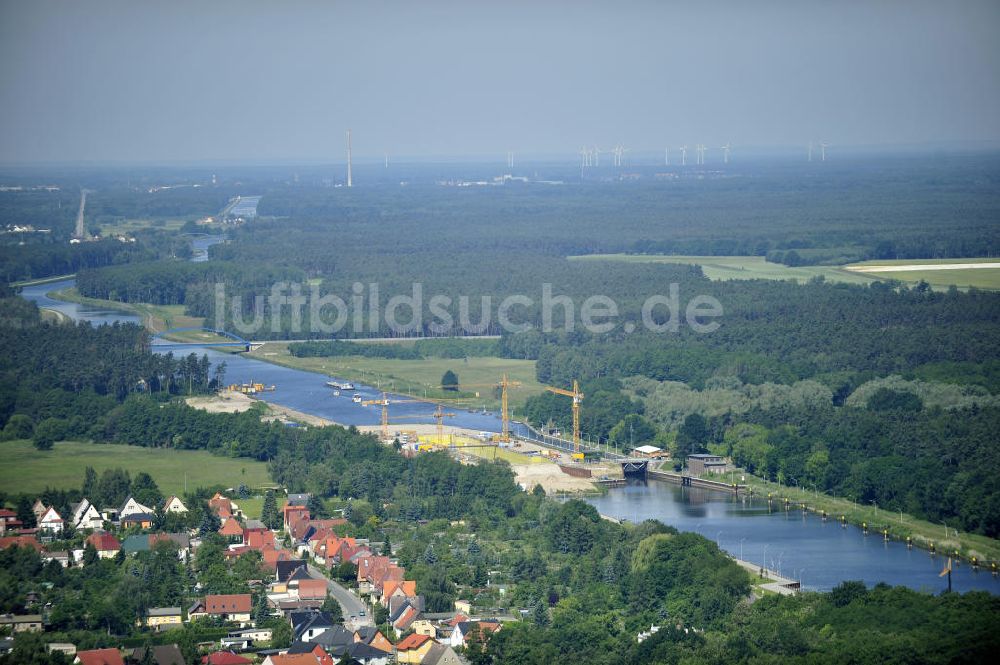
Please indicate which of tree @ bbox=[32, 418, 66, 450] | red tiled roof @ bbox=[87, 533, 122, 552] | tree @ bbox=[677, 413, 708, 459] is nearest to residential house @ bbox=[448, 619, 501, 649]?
red tiled roof @ bbox=[87, 533, 122, 552]

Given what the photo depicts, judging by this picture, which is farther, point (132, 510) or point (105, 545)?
point (132, 510)

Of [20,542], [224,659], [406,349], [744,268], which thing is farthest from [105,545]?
[744,268]

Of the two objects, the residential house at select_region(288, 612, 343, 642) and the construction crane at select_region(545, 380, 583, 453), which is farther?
the construction crane at select_region(545, 380, 583, 453)

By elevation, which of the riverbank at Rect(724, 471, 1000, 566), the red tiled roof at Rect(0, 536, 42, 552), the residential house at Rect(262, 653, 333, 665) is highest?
the residential house at Rect(262, 653, 333, 665)

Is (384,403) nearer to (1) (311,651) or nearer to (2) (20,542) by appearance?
(2) (20,542)

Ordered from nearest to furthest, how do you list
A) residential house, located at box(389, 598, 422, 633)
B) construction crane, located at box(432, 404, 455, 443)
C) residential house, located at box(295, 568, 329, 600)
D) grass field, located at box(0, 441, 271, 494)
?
residential house, located at box(389, 598, 422, 633) → residential house, located at box(295, 568, 329, 600) → grass field, located at box(0, 441, 271, 494) → construction crane, located at box(432, 404, 455, 443)

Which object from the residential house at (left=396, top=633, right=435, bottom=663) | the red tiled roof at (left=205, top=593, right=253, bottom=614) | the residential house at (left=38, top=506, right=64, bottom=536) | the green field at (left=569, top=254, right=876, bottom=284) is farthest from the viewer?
the green field at (left=569, top=254, right=876, bottom=284)

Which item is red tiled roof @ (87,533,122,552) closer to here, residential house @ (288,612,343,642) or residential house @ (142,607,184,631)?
residential house @ (142,607,184,631)

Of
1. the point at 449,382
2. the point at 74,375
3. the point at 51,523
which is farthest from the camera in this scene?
the point at 449,382

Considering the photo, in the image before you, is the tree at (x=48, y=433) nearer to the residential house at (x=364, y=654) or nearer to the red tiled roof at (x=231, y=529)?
the red tiled roof at (x=231, y=529)
